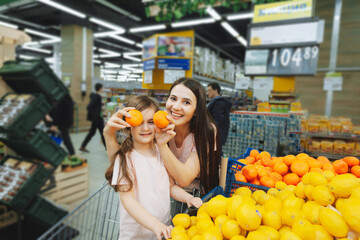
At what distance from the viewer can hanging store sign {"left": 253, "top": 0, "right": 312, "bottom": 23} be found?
400cm

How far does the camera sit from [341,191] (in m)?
1.07

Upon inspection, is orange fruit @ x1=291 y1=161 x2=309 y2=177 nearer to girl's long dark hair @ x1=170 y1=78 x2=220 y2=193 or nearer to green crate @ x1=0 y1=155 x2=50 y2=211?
girl's long dark hair @ x1=170 y1=78 x2=220 y2=193

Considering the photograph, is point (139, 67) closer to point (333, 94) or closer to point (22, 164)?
point (22, 164)

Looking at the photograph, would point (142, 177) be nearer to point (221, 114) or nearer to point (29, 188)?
point (29, 188)

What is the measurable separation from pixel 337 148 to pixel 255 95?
1799 millimetres

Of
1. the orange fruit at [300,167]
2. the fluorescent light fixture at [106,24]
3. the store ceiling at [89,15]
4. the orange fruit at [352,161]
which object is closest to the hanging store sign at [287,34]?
the store ceiling at [89,15]

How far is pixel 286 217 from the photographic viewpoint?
1013 mm

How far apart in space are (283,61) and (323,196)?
11.7 feet

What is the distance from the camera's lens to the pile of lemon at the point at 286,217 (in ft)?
2.93

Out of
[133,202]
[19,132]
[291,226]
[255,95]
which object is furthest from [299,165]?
[255,95]

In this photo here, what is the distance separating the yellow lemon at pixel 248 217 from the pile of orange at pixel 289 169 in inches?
24.6

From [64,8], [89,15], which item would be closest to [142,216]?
[64,8]

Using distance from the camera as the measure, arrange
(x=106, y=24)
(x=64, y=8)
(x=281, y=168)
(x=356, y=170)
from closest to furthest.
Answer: (x=356, y=170), (x=281, y=168), (x=64, y=8), (x=106, y=24)

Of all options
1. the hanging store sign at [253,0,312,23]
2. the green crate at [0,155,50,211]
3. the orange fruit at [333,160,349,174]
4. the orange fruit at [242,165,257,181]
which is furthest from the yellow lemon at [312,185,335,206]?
the hanging store sign at [253,0,312,23]
